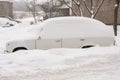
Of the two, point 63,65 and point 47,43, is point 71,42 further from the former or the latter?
point 63,65

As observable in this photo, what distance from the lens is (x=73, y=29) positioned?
12000 millimetres

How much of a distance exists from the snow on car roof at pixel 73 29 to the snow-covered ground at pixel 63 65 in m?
1.30

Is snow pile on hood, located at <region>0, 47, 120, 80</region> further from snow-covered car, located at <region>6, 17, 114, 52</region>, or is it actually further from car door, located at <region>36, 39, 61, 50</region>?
car door, located at <region>36, 39, 61, 50</region>

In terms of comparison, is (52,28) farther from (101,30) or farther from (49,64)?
(49,64)

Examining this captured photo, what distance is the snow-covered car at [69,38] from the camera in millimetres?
11766

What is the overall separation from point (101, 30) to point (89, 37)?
1.87 ft

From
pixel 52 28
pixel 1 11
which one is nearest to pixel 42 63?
pixel 52 28

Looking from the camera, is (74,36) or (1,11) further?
(1,11)

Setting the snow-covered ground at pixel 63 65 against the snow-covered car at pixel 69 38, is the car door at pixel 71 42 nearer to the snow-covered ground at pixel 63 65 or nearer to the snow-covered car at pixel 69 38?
the snow-covered car at pixel 69 38

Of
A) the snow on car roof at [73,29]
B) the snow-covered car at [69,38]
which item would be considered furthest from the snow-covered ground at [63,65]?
the snow on car roof at [73,29]

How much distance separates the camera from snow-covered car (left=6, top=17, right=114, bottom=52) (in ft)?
38.6

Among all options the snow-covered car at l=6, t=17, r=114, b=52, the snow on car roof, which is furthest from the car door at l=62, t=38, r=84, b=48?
the snow on car roof

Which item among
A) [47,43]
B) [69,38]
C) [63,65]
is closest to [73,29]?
[69,38]

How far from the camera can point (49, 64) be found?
29.9ft
